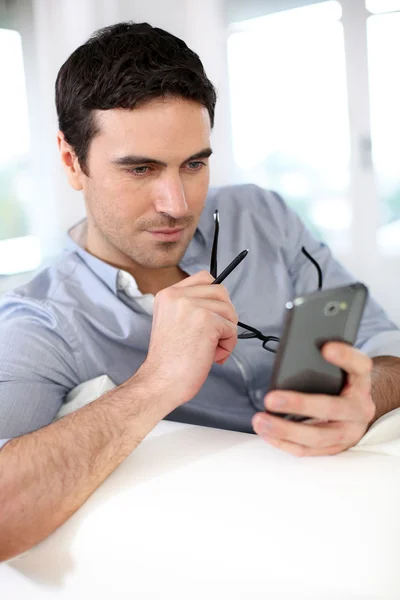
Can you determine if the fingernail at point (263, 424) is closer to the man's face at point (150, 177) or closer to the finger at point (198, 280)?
the finger at point (198, 280)

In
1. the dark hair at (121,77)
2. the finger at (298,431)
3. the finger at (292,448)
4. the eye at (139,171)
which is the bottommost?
the finger at (292,448)

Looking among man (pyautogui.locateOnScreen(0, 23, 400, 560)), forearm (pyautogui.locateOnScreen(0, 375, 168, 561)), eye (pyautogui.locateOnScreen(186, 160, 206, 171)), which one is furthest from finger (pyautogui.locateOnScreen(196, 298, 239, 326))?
eye (pyautogui.locateOnScreen(186, 160, 206, 171))

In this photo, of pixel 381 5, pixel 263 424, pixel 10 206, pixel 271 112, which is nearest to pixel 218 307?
pixel 263 424

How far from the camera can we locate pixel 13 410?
3.46 ft

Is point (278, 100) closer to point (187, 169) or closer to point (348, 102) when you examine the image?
point (348, 102)

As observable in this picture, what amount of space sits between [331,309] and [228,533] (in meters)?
0.27

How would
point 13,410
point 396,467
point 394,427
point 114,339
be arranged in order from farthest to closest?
1. point 114,339
2. point 13,410
3. point 394,427
4. point 396,467

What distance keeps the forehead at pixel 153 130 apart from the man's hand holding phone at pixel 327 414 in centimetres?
56

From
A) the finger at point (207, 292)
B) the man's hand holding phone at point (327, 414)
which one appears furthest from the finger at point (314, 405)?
the finger at point (207, 292)

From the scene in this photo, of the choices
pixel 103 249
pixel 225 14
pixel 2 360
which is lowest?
pixel 2 360

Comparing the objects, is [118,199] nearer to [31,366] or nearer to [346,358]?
[31,366]

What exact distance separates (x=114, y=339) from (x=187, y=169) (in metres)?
0.34

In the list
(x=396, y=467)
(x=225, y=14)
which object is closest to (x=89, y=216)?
(x=396, y=467)

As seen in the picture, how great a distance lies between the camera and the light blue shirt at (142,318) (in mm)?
1115
